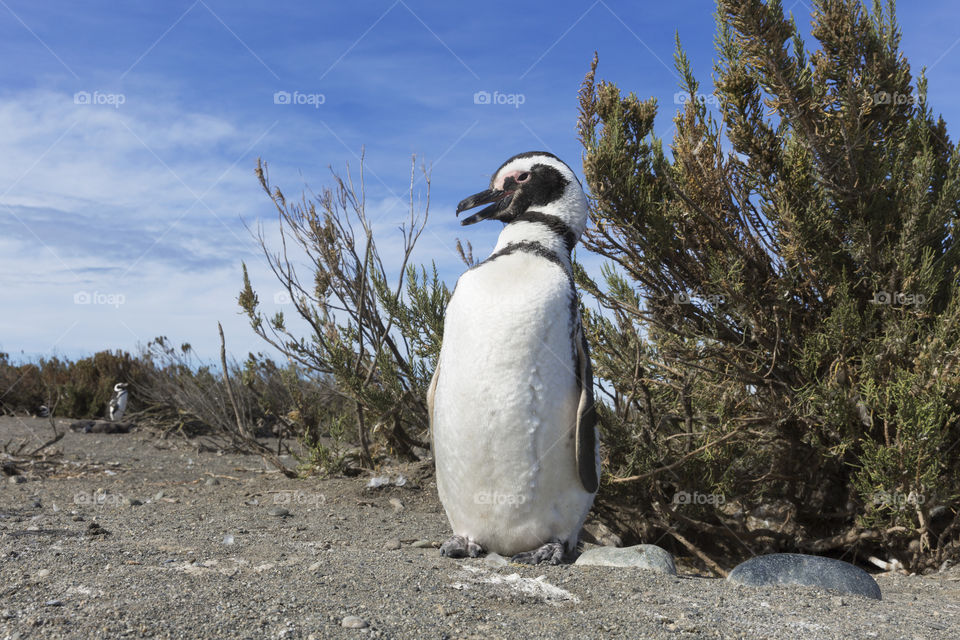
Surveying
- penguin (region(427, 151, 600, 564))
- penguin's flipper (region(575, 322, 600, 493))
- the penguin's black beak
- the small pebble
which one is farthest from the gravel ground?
the penguin's black beak

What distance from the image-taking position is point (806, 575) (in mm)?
3771

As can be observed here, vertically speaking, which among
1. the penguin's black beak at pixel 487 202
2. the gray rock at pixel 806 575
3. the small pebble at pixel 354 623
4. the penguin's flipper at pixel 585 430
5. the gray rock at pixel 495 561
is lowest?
the gray rock at pixel 806 575

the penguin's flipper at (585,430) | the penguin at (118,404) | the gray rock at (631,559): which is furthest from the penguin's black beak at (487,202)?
the penguin at (118,404)

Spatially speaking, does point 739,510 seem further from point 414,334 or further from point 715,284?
point 414,334

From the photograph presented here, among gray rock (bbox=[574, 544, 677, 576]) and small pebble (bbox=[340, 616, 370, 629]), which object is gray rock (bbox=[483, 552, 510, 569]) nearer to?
gray rock (bbox=[574, 544, 677, 576])

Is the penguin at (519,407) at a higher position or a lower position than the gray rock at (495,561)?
higher

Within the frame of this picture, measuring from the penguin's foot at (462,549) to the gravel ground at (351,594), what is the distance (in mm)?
130

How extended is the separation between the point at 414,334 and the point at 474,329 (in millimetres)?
2642

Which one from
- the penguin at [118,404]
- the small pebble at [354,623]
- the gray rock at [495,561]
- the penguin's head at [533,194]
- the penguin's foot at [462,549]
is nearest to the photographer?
the small pebble at [354,623]

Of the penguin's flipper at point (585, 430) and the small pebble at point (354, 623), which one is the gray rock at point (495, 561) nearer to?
the penguin's flipper at point (585, 430)

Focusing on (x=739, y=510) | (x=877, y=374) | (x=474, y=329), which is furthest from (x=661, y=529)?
(x=474, y=329)

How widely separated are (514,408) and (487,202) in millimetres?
1243

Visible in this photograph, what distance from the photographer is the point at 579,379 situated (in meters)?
3.85

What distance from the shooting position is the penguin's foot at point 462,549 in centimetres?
392
